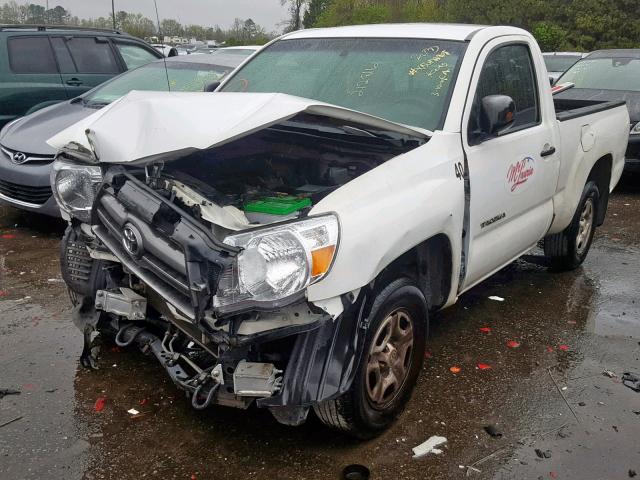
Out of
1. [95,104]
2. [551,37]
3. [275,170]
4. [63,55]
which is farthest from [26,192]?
[551,37]

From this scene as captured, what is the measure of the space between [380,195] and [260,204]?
21.4 inches

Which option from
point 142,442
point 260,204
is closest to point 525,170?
point 260,204

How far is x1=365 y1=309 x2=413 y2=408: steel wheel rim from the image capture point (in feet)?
10.2

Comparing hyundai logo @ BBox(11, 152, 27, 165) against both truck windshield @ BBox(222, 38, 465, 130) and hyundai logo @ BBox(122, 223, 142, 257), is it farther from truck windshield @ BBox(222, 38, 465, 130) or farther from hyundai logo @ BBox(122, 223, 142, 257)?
hyundai logo @ BBox(122, 223, 142, 257)

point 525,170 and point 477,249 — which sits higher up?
point 525,170

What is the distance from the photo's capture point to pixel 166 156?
2904 millimetres

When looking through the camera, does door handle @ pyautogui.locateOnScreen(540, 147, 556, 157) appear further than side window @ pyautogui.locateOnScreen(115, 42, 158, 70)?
No

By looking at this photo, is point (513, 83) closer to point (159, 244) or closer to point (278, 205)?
point (278, 205)

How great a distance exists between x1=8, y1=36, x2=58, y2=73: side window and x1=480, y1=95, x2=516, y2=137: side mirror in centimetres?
680

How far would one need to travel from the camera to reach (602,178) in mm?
5887

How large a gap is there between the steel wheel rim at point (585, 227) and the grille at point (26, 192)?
4.77 metres

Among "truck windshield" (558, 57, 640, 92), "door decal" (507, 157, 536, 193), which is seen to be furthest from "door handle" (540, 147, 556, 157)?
"truck windshield" (558, 57, 640, 92)

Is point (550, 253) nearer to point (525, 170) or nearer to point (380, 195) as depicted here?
point (525, 170)

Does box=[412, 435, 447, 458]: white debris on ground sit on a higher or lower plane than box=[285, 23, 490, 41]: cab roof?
lower
